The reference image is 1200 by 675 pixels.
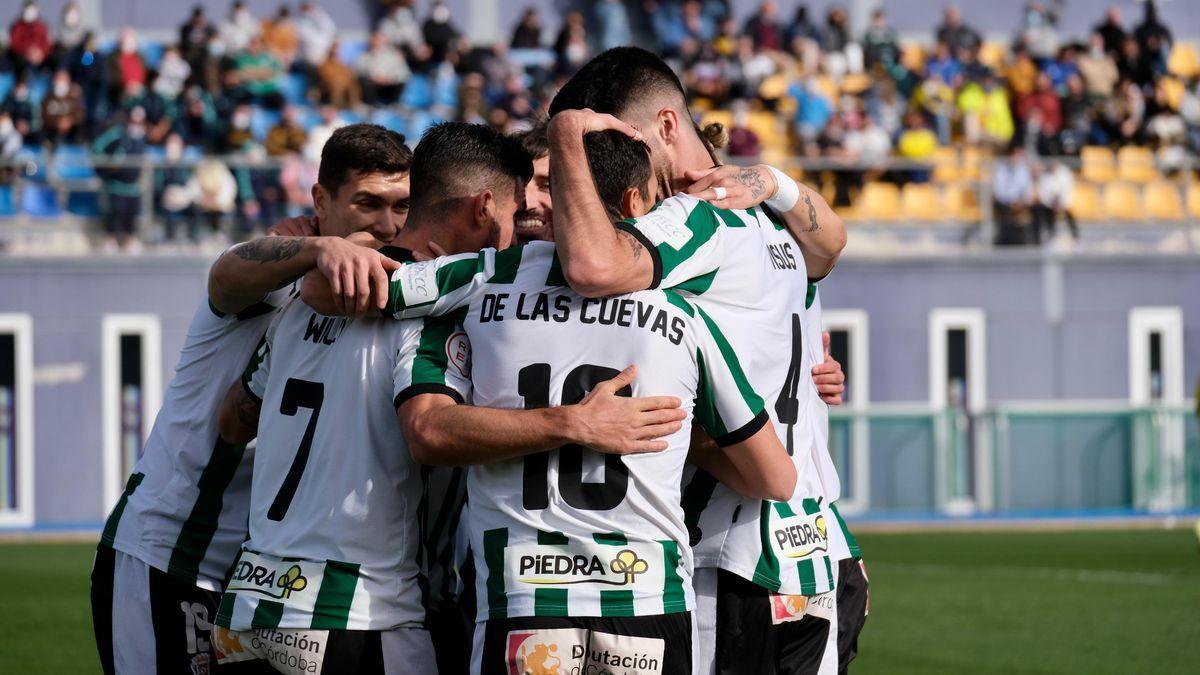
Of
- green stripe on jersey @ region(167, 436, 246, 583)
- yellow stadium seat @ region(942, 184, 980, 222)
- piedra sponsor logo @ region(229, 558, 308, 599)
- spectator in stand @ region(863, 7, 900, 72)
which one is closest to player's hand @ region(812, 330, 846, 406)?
piedra sponsor logo @ region(229, 558, 308, 599)

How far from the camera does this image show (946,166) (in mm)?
21656

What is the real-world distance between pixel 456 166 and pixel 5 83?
19129mm

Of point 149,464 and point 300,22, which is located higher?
point 300,22

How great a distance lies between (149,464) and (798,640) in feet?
→ 6.71

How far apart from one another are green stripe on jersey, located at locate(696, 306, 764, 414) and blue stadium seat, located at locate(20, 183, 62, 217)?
57.0 ft

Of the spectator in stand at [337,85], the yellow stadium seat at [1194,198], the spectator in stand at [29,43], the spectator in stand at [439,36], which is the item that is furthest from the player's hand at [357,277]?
the yellow stadium seat at [1194,198]

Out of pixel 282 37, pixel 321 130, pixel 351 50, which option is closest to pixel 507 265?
pixel 321 130

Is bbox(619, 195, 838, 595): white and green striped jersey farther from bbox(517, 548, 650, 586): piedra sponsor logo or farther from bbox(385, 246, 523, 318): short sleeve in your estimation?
bbox(517, 548, 650, 586): piedra sponsor logo

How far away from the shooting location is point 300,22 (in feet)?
74.9

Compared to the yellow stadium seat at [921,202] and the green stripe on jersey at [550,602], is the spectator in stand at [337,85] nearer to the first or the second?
the yellow stadium seat at [921,202]

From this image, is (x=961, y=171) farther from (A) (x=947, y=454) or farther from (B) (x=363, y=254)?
(B) (x=363, y=254)

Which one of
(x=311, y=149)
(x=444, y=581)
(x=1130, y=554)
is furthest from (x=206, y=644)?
(x=311, y=149)

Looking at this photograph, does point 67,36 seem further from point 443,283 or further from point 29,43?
point 443,283

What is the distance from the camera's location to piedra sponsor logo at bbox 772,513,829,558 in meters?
4.21
